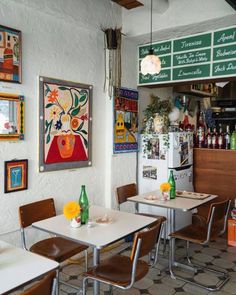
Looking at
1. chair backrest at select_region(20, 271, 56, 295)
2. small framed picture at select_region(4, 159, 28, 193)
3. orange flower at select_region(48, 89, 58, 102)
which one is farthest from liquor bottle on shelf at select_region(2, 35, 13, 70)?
chair backrest at select_region(20, 271, 56, 295)

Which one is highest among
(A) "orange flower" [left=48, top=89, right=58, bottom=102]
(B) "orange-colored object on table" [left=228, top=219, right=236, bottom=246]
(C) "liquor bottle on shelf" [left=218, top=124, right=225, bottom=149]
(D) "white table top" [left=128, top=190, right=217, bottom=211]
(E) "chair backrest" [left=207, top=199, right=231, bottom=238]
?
(A) "orange flower" [left=48, top=89, right=58, bottom=102]

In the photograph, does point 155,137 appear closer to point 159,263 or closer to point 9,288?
point 159,263

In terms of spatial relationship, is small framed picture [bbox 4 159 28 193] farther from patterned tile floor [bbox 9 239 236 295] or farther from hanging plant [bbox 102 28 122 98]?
hanging plant [bbox 102 28 122 98]

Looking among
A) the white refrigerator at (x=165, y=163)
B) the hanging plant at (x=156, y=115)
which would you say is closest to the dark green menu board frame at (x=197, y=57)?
the hanging plant at (x=156, y=115)

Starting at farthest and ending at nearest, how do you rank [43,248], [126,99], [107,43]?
[126,99] → [107,43] → [43,248]

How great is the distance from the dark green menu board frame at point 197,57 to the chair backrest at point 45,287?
2.49 metres

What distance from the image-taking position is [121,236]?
5.92 feet

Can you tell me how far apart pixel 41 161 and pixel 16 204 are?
Answer: 1.34 feet

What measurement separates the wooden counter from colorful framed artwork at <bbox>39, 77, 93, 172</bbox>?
1465 mm

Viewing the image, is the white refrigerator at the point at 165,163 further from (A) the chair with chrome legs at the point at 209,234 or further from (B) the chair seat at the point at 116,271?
(B) the chair seat at the point at 116,271

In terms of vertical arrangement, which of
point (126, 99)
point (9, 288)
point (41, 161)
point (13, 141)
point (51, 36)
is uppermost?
point (51, 36)

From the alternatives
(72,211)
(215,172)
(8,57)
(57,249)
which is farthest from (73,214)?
(215,172)

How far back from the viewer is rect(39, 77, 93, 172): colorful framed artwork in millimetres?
2612

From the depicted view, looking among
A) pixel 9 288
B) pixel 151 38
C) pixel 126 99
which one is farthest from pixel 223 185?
pixel 9 288
